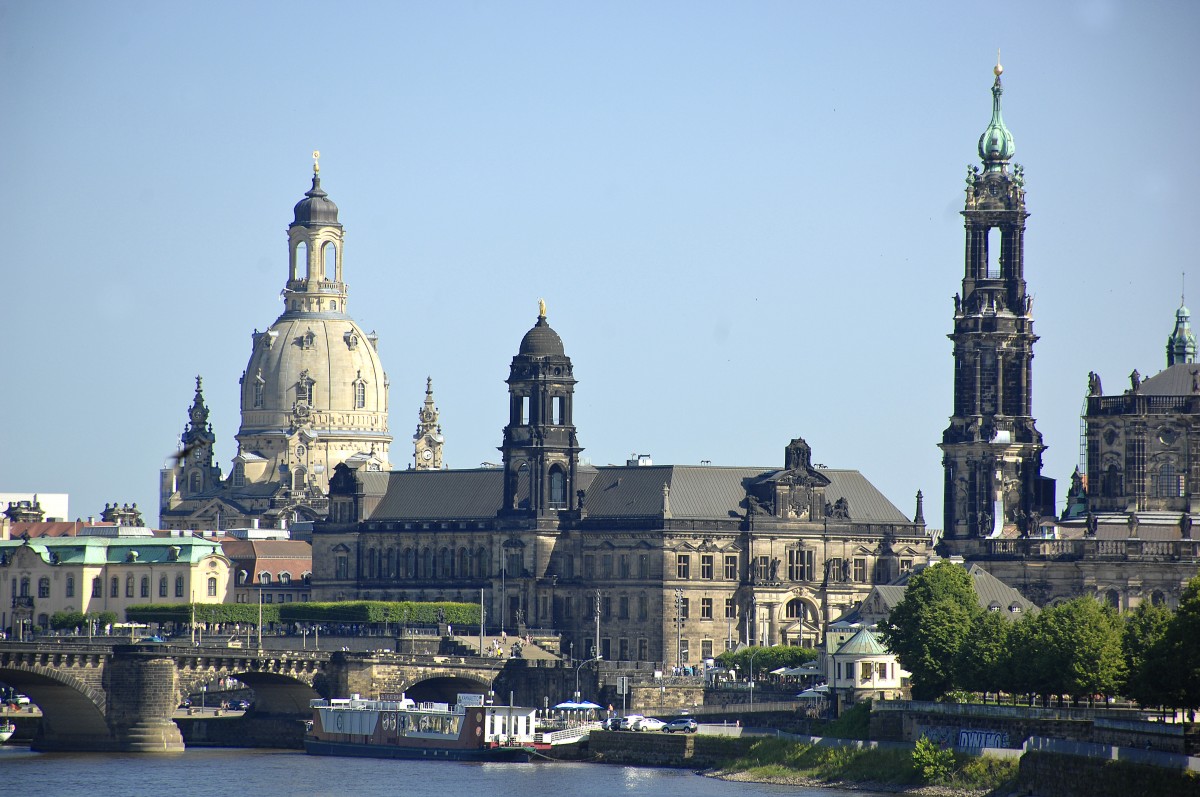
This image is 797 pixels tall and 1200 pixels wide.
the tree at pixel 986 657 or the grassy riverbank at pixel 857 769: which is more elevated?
the tree at pixel 986 657

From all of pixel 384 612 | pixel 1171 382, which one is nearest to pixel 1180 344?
pixel 1171 382

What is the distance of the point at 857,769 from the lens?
124 m

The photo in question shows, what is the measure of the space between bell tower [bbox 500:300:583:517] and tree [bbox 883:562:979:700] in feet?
173

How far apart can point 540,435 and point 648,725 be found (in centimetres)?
4495

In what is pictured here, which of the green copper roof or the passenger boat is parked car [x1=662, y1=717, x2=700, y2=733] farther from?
the green copper roof

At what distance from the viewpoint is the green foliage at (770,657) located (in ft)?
556

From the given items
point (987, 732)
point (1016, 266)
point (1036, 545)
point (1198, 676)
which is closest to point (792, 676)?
point (1036, 545)

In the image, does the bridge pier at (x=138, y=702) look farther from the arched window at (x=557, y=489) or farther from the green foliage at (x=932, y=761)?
the green foliage at (x=932, y=761)

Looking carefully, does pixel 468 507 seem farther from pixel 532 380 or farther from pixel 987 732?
pixel 987 732

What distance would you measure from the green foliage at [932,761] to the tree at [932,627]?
12377mm

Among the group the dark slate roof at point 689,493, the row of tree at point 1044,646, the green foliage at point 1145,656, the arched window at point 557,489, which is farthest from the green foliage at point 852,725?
the arched window at point 557,489

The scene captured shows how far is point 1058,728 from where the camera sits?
110375 millimetres

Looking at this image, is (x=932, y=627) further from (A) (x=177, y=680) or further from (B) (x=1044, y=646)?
(A) (x=177, y=680)

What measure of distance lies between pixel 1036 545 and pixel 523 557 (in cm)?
3435
